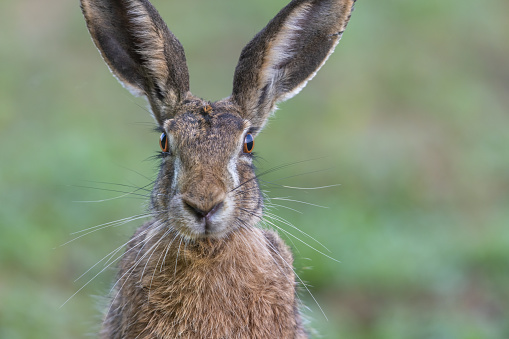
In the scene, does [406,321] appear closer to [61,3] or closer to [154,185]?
[154,185]

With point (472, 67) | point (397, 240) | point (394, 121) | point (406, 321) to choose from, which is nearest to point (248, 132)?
point (406, 321)

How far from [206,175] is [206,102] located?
25.9 inches

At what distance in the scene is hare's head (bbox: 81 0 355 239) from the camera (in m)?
4.35

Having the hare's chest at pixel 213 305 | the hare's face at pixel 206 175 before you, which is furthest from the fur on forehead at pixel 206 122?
the hare's chest at pixel 213 305

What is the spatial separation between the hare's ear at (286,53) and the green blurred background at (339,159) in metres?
0.60

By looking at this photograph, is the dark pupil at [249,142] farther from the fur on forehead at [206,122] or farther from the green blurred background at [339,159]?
the green blurred background at [339,159]

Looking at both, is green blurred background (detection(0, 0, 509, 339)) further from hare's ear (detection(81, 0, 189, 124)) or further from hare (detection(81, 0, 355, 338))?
hare's ear (detection(81, 0, 189, 124))


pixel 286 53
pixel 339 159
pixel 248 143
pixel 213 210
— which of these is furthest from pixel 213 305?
pixel 339 159

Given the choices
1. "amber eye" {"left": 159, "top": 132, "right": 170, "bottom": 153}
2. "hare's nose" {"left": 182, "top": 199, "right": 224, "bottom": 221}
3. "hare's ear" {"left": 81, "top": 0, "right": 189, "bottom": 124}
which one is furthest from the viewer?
"hare's ear" {"left": 81, "top": 0, "right": 189, "bottom": 124}

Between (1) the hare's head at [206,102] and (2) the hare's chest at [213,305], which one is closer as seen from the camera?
(1) the hare's head at [206,102]

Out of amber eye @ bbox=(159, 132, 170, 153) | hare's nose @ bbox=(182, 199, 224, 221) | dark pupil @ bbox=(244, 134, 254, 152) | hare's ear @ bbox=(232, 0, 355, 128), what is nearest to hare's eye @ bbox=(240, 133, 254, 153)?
dark pupil @ bbox=(244, 134, 254, 152)

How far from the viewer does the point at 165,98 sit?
16.1ft

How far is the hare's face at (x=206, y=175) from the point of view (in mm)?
4242

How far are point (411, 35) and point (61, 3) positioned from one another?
477 cm
